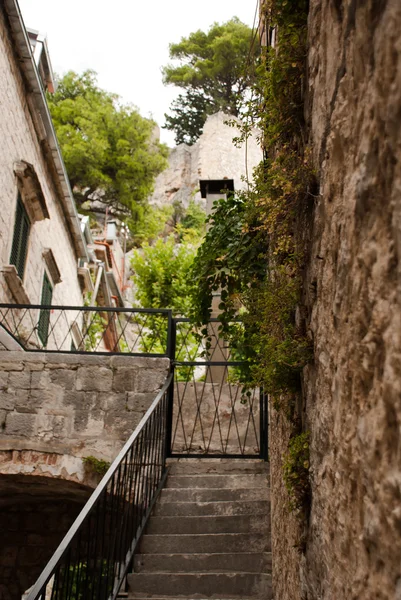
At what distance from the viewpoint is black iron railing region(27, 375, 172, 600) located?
3842 millimetres

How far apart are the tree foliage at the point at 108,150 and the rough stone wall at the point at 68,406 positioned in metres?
15.1

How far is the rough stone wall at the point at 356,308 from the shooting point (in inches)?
69.8

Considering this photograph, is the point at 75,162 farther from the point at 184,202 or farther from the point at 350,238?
the point at 350,238

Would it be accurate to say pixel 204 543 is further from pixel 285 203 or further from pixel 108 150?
pixel 108 150

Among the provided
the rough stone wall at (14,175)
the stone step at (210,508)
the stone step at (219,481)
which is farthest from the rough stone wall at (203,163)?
the stone step at (210,508)

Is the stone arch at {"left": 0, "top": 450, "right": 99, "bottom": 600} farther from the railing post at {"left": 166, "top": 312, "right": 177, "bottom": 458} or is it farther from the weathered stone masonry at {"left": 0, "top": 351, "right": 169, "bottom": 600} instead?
the railing post at {"left": 166, "top": 312, "right": 177, "bottom": 458}

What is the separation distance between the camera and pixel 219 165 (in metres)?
34.3

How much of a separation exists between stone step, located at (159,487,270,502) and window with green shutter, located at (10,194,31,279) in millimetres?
4241

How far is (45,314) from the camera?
36.1 ft

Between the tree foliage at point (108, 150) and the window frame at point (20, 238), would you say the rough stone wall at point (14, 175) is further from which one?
the tree foliage at point (108, 150)

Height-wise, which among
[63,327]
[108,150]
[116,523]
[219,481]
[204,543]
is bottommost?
[204,543]

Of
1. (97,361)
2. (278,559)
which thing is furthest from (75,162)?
(278,559)

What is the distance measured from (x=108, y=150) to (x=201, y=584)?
729 inches

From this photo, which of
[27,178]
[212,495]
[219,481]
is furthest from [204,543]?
[27,178]
